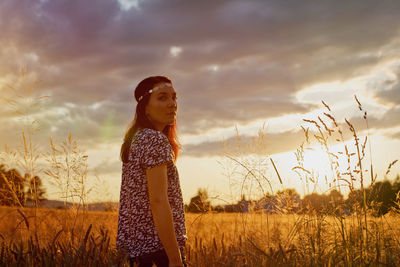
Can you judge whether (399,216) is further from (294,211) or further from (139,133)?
(139,133)

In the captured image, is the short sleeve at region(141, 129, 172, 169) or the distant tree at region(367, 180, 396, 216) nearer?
the short sleeve at region(141, 129, 172, 169)

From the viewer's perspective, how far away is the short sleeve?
255 cm

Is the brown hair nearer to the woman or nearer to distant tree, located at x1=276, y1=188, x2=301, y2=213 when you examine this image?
the woman

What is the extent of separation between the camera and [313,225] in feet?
12.3

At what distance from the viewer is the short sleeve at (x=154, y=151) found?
2551 millimetres

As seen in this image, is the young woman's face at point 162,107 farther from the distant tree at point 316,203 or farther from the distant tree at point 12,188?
the distant tree at point 12,188

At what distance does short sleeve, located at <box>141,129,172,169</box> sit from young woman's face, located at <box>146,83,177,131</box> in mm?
332

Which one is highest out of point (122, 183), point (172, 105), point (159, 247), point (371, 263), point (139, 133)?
point (172, 105)

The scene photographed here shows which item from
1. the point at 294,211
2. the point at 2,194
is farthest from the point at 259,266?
the point at 2,194

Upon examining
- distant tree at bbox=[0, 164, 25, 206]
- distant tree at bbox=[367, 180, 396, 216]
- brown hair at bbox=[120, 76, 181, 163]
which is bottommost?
distant tree at bbox=[367, 180, 396, 216]

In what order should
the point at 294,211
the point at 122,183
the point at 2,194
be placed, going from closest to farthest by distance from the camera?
1. the point at 122,183
2. the point at 294,211
3. the point at 2,194

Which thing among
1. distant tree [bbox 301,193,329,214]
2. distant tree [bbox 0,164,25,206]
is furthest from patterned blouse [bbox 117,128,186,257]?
distant tree [bbox 0,164,25,206]

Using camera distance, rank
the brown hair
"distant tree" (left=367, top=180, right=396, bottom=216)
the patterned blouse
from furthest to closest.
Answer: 1. "distant tree" (left=367, top=180, right=396, bottom=216)
2. the brown hair
3. the patterned blouse

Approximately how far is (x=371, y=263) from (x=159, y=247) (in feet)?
5.04
